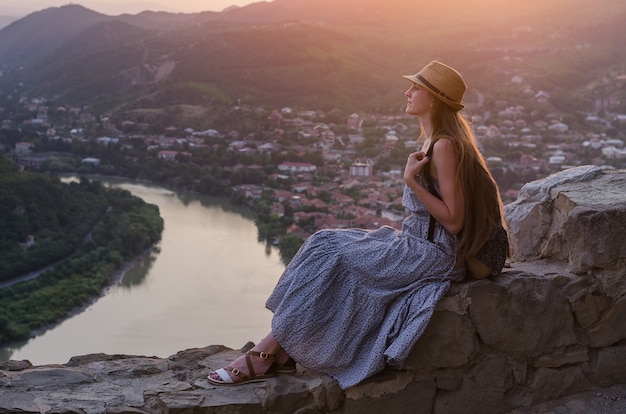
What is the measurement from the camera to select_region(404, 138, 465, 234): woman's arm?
5.27ft

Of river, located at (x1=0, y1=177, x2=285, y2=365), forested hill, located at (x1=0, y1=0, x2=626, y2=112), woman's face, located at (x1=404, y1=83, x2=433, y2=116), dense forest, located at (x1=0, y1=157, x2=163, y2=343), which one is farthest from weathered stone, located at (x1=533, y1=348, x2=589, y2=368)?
forested hill, located at (x1=0, y1=0, x2=626, y2=112)

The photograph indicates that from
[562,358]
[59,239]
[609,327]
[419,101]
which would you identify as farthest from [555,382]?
[59,239]

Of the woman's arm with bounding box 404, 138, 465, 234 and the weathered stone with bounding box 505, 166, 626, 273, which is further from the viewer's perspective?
the weathered stone with bounding box 505, 166, 626, 273

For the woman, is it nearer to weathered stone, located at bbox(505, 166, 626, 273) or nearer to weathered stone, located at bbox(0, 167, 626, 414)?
weathered stone, located at bbox(0, 167, 626, 414)

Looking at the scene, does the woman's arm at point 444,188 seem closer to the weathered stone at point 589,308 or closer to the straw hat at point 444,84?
the straw hat at point 444,84

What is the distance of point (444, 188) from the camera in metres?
1.61

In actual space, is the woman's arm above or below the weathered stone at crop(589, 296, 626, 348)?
above

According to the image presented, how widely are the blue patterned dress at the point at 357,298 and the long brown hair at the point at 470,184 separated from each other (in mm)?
41

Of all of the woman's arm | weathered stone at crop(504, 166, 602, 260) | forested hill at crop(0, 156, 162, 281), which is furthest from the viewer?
forested hill at crop(0, 156, 162, 281)

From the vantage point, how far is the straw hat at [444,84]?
167cm

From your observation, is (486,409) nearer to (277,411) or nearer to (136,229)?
(277,411)

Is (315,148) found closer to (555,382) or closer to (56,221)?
(56,221)

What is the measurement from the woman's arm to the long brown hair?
0.04 ft

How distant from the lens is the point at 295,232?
542 inches
